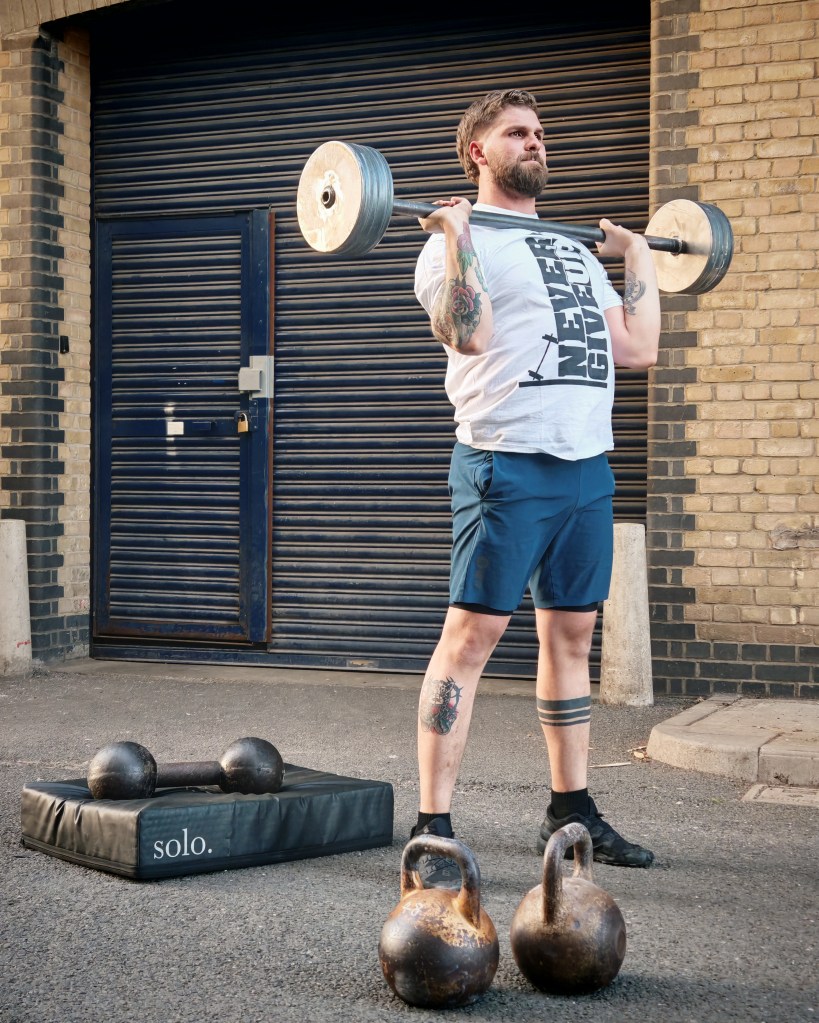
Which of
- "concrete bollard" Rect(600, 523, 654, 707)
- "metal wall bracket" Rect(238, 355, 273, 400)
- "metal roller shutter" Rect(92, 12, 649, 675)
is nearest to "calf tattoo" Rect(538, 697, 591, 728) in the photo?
"concrete bollard" Rect(600, 523, 654, 707)

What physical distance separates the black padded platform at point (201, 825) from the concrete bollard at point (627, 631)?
2.99 meters

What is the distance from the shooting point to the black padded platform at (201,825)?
3883mm

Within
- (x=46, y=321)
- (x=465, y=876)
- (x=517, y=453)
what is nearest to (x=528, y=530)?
(x=517, y=453)

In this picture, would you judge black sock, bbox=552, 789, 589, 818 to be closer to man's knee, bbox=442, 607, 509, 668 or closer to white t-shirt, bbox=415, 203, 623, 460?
man's knee, bbox=442, 607, 509, 668

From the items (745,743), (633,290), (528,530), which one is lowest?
(745,743)

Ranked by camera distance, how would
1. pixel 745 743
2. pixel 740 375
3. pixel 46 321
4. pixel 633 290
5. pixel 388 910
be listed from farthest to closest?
pixel 46 321
pixel 740 375
pixel 745 743
pixel 633 290
pixel 388 910

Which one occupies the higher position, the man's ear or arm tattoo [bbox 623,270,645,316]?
the man's ear

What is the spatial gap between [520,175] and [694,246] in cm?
92

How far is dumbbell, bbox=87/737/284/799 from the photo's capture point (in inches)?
159

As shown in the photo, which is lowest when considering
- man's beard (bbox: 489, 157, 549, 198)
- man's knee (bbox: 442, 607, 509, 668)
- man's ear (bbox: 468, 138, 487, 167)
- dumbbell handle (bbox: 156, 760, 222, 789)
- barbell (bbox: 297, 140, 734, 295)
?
dumbbell handle (bbox: 156, 760, 222, 789)

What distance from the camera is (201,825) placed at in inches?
155

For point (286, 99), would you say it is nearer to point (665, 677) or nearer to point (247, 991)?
point (665, 677)

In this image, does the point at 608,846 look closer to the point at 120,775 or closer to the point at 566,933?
the point at 566,933

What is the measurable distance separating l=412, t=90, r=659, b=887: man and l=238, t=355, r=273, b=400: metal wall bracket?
14.9 feet
